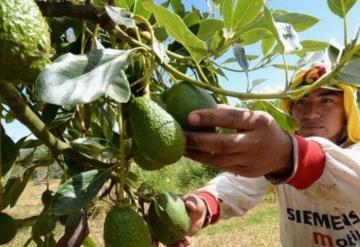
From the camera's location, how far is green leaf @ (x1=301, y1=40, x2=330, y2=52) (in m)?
0.83

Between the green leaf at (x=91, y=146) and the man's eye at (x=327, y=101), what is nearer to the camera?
the green leaf at (x=91, y=146)

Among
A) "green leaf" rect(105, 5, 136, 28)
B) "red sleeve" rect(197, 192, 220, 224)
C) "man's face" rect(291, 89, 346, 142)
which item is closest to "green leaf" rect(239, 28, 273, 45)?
"green leaf" rect(105, 5, 136, 28)

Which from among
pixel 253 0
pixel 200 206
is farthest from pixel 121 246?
pixel 200 206

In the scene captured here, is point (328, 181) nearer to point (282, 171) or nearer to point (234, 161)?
point (282, 171)

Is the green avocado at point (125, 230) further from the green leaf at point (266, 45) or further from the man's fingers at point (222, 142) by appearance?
the green leaf at point (266, 45)

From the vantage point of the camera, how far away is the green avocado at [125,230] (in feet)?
2.07

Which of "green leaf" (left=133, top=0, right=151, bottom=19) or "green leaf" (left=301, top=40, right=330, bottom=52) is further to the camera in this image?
"green leaf" (left=301, top=40, right=330, bottom=52)

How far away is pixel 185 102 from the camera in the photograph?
2.11 feet

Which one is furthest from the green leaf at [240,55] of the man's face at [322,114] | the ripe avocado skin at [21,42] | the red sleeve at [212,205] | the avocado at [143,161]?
the man's face at [322,114]

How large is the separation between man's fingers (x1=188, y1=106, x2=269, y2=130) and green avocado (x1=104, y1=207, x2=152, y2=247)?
15 cm

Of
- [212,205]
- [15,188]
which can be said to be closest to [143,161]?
[15,188]

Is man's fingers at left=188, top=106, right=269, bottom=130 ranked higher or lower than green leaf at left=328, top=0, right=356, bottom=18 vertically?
lower

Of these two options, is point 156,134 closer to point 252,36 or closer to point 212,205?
point 252,36

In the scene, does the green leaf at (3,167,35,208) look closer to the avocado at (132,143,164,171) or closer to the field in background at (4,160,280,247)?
the avocado at (132,143,164,171)
